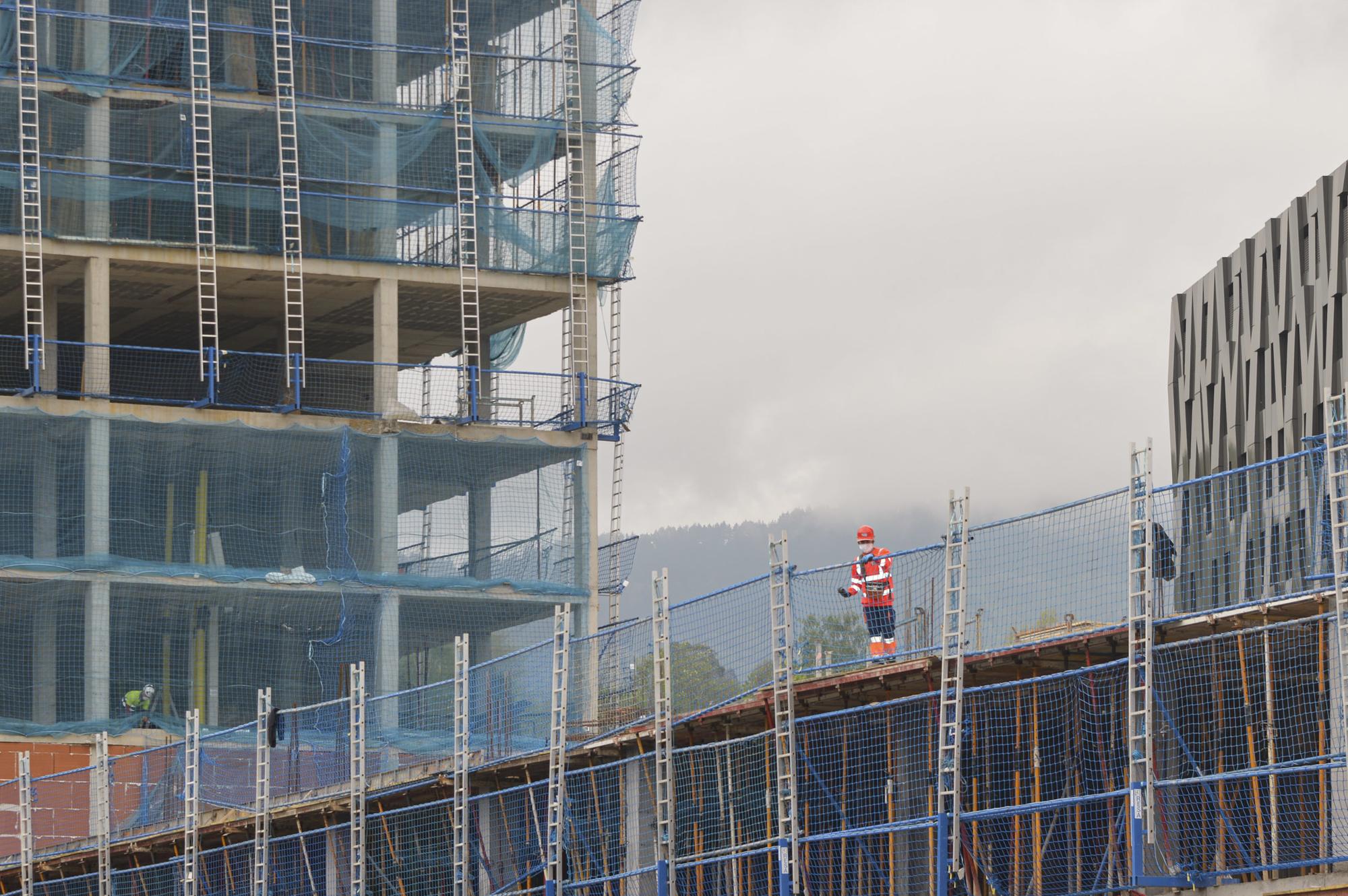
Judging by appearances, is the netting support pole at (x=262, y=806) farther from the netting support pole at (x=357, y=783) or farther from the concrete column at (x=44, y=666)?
the concrete column at (x=44, y=666)

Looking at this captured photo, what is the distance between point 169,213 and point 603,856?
2449cm

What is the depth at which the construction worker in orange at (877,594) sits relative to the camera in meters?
23.5

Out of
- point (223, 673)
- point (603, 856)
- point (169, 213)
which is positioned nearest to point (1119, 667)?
point (603, 856)

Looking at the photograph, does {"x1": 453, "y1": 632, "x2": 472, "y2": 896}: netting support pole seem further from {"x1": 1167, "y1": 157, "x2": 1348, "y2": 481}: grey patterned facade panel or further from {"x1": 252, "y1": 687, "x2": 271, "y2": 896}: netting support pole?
{"x1": 1167, "y1": 157, "x2": 1348, "y2": 481}: grey patterned facade panel

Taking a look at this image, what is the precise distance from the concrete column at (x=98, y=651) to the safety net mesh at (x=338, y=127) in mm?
7292

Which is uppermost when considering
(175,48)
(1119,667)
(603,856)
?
(175,48)

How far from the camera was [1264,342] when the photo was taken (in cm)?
6738

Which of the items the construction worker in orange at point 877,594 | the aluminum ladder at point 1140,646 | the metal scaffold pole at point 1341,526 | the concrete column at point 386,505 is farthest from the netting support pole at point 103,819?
the metal scaffold pole at point 1341,526

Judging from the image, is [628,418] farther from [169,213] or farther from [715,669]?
[715,669]

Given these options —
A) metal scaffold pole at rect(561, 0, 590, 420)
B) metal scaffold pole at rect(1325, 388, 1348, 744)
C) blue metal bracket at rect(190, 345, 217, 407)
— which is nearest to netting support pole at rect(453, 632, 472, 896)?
metal scaffold pole at rect(1325, 388, 1348, 744)

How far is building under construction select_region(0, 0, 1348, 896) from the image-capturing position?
2334cm

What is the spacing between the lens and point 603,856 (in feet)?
84.4

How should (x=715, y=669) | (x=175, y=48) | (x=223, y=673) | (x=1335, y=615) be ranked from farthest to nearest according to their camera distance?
(x=175, y=48) < (x=223, y=673) < (x=715, y=669) < (x=1335, y=615)

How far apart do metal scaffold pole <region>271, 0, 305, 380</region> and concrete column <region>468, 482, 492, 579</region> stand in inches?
170
